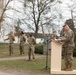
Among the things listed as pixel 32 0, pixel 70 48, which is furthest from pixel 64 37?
pixel 32 0

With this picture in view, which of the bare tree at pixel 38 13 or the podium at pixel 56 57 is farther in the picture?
the bare tree at pixel 38 13

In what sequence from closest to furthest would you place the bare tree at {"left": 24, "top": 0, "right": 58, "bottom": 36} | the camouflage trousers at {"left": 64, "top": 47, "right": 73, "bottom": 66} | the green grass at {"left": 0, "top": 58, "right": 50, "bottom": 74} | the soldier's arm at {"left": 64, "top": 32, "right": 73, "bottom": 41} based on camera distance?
1. the soldier's arm at {"left": 64, "top": 32, "right": 73, "bottom": 41}
2. the camouflage trousers at {"left": 64, "top": 47, "right": 73, "bottom": 66}
3. the green grass at {"left": 0, "top": 58, "right": 50, "bottom": 74}
4. the bare tree at {"left": 24, "top": 0, "right": 58, "bottom": 36}

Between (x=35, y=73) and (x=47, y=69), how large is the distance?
61.7 inches

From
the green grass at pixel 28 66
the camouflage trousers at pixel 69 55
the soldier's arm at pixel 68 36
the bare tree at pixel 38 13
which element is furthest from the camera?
the bare tree at pixel 38 13

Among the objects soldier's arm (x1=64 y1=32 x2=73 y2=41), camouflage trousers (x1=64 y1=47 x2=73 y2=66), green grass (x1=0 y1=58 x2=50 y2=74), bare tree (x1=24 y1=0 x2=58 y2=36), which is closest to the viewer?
soldier's arm (x1=64 y1=32 x2=73 y2=41)

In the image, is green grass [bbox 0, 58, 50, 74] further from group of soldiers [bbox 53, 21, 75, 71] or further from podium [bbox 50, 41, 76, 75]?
group of soldiers [bbox 53, 21, 75, 71]

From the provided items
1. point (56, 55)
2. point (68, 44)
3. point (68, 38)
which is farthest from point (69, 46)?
point (56, 55)

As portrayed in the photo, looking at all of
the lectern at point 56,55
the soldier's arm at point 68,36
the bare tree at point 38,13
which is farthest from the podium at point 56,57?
the bare tree at point 38,13

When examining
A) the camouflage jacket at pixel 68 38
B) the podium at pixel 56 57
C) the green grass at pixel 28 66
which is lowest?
the green grass at pixel 28 66

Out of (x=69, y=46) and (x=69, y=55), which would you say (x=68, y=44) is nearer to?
(x=69, y=46)

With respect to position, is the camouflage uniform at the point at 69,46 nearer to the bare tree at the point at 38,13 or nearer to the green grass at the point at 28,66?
the green grass at the point at 28,66

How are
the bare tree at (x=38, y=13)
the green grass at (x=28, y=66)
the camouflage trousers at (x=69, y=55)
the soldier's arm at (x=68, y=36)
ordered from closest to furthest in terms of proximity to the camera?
the soldier's arm at (x=68, y=36) < the camouflage trousers at (x=69, y=55) < the green grass at (x=28, y=66) < the bare tree at (x=38, y=13)

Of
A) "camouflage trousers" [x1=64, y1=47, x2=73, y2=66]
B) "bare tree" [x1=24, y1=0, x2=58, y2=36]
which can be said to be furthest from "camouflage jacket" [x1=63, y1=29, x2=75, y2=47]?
"bare tree" [x1=24, y1=0, x2=58, y2=36]

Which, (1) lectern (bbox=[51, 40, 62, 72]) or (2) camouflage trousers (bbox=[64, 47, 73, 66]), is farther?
(2) camouflage trousers (bbox=[64, 47, 73, 66])
